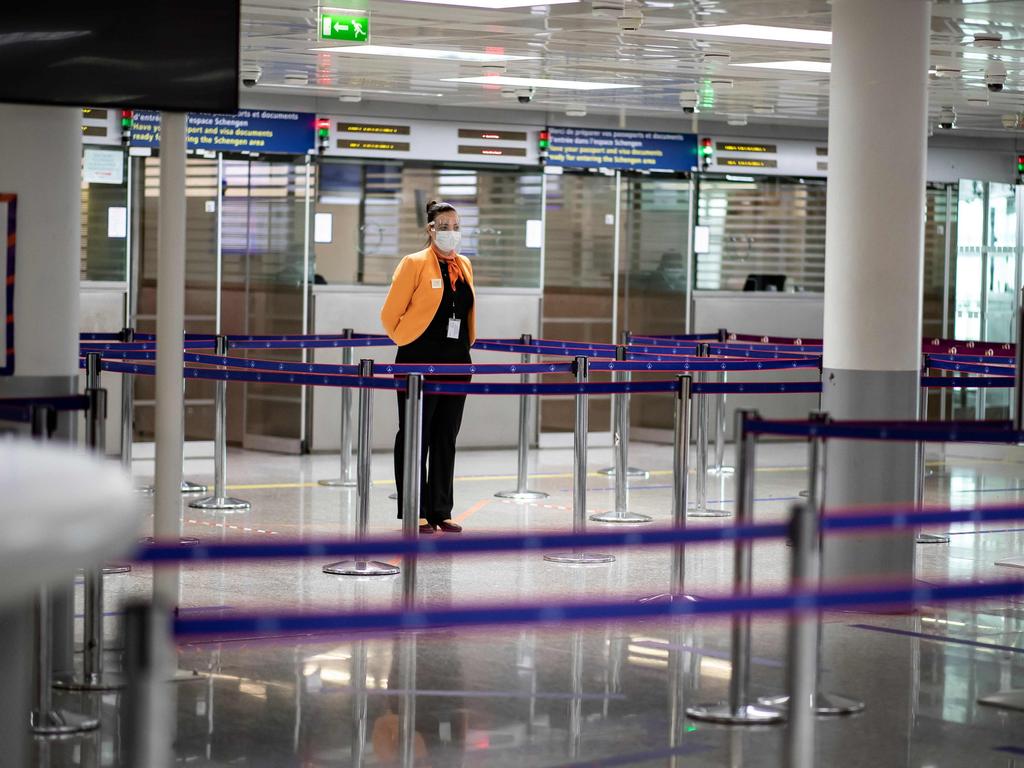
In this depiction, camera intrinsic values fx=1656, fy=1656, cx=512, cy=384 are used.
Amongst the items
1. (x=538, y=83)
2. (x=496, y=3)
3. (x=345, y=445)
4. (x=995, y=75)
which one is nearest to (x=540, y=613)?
(x=496, y=3)

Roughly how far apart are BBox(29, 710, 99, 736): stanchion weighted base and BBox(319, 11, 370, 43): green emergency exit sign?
5383mm

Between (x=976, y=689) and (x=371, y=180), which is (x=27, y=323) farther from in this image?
(x=371, y=180)

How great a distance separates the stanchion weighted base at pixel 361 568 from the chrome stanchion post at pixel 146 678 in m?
5.85

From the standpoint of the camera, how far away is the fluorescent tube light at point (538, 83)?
13789 millimetres

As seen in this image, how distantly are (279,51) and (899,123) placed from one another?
519cm

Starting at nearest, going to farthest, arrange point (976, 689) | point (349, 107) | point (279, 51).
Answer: point (976, 689), point (279, 51), point (349, 107)

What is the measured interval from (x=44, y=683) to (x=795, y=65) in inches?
332

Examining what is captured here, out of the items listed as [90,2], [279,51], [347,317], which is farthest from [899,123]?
[347,317]

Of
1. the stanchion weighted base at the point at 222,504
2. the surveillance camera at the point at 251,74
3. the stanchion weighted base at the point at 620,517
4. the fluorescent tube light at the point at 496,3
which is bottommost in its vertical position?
the stanchion weighted base at the point at 620,517

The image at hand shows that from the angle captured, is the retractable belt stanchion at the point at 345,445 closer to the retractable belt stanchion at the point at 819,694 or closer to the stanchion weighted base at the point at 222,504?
the stanchion weighted base at the point at 222,504

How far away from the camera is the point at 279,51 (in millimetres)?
12109

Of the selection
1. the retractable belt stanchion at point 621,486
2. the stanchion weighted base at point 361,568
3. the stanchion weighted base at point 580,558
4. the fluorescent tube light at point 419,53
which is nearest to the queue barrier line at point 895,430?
the stanchion weighted base at point 361,568

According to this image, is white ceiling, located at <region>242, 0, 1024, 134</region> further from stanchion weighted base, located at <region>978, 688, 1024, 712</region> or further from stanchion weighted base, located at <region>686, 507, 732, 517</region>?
stanchion weighted base, located at <region>978, 688, 1024, 712</region>

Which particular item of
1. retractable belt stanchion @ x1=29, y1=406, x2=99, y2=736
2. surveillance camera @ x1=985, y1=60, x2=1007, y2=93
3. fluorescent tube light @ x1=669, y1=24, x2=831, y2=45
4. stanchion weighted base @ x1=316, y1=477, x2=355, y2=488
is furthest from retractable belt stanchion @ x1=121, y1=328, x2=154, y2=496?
surveillance camera @ x1=985, y1=60, x2=1007, y2=93
